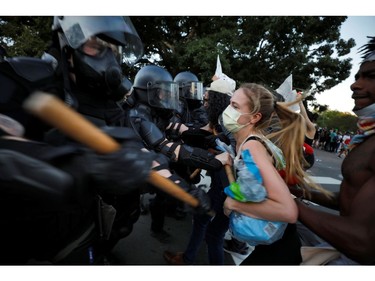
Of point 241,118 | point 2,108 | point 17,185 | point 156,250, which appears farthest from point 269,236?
point 156,250

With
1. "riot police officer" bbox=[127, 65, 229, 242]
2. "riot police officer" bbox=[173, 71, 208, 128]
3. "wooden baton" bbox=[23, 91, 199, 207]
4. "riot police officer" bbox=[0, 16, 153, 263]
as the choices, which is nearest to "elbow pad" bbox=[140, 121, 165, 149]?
"riot police officer" bbox=[127, 65, 229, 242]

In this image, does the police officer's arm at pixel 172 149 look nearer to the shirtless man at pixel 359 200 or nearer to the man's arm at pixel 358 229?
the shirtless man at pixel 359 200

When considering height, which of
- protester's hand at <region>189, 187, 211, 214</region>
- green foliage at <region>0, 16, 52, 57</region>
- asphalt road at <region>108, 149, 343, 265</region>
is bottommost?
asphalt road at <region>108, 149, 343, 265</region>

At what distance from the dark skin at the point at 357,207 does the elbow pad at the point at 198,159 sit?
679 millimetres

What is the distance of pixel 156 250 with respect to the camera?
2.84m

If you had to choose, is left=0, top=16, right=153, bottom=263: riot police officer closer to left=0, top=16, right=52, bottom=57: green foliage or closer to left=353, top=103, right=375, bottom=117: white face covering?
left=353, top=103, right=375, bottom=117: white face covering

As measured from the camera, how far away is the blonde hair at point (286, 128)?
64.2 inches

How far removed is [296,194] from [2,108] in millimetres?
1840

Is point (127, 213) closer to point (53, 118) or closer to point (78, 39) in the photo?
point (78, 39)

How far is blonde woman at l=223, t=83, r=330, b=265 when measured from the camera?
129 cm

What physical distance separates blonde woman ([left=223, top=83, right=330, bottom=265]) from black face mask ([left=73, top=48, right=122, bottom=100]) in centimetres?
78

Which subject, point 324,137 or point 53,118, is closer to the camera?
point 53,118

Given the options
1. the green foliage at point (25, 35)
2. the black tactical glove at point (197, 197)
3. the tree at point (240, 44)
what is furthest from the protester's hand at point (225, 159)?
the green foliage at point (25, 35)

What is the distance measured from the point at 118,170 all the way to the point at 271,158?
0.92 meters
